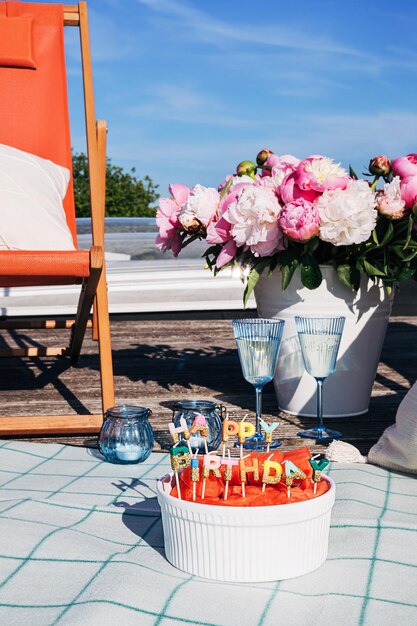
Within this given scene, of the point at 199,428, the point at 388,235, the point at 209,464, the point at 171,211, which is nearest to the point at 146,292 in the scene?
the point at 171,211

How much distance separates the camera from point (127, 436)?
4.71ft

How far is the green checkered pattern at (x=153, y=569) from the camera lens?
2.64 feet

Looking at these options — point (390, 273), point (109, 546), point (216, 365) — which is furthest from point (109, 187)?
point (109, 546)

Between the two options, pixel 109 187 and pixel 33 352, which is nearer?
pixel 33 352

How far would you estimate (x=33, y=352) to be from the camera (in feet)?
7.68

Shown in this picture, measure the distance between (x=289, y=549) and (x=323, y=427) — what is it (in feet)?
2.46

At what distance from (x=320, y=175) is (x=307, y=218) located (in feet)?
0.34

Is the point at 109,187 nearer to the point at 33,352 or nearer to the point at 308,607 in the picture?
the point at 33,352

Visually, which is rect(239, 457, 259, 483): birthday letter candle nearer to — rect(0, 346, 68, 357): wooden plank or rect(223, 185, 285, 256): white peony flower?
rect(223, 185, 285, 256): white peony flower

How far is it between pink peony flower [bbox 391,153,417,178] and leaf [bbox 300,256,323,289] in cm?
26

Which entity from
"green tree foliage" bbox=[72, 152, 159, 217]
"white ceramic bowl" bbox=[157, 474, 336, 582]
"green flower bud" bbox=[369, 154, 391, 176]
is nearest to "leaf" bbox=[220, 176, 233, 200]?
"green flower bud" bbox=[369, 154, 391, 176]

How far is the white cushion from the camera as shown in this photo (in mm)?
1953

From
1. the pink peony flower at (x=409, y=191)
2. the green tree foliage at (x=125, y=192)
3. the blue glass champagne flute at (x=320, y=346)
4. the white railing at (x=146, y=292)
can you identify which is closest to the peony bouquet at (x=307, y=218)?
the pink peony flower at (x=409, y=191)

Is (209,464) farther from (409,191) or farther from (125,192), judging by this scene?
(125,192)
